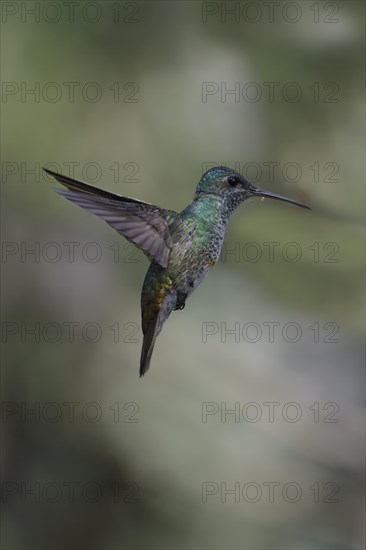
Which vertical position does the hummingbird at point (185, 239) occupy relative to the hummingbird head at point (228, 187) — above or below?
below

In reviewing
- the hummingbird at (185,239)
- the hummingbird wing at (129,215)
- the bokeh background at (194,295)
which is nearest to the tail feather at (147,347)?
the hummingbird at (185,239)

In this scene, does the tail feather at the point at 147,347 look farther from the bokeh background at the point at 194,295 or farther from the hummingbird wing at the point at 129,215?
the bokeh background at the point at 194,295

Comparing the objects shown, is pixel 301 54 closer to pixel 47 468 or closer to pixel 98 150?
pixel 98 150

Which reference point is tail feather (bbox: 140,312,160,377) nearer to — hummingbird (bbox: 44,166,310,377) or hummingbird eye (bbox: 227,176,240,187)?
hummingbird (bbox: 44,166,310,377)

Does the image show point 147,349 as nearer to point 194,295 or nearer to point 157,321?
point 157,321

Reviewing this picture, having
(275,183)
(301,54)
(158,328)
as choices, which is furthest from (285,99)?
(158,328)
